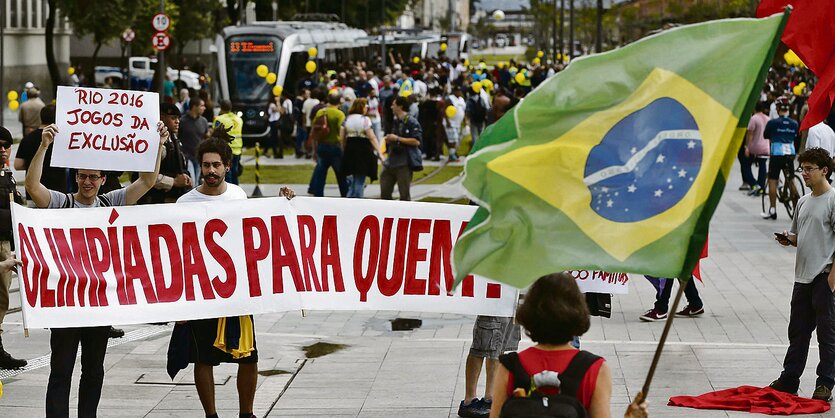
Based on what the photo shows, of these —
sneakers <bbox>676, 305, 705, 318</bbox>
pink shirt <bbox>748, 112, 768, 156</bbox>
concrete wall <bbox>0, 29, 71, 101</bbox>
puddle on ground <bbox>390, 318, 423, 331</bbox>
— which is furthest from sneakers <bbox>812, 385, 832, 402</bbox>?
concrete wall <bbox>0, 29, 71, 101</bbox>

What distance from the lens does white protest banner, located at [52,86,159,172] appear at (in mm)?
8367

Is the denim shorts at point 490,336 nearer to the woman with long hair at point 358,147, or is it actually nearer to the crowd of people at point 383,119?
the crowd of people at point 383,119

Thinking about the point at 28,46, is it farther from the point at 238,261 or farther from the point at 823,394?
the point at 823,394

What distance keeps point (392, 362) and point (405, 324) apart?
180 cm

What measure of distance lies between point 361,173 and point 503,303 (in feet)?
36.8

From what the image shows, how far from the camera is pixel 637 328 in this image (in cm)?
1194

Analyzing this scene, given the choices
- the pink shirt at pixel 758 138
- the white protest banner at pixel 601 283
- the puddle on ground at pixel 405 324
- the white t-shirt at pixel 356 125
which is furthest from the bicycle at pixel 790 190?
the white protest banner at pixel 601 283

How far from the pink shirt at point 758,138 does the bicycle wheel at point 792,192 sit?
6.78 feet

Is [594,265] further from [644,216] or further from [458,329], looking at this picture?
[458,329]

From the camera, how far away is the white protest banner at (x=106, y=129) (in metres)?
8.37

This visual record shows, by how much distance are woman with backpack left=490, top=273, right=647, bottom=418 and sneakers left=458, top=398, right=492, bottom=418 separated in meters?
3.69

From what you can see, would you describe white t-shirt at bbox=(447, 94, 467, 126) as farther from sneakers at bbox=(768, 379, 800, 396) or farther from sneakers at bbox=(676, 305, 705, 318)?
sneakers at bbox=(768, 379, 800, 396)

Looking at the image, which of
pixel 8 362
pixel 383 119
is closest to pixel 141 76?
pixel 383 119

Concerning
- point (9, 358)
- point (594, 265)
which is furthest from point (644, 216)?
point (9, 358)
